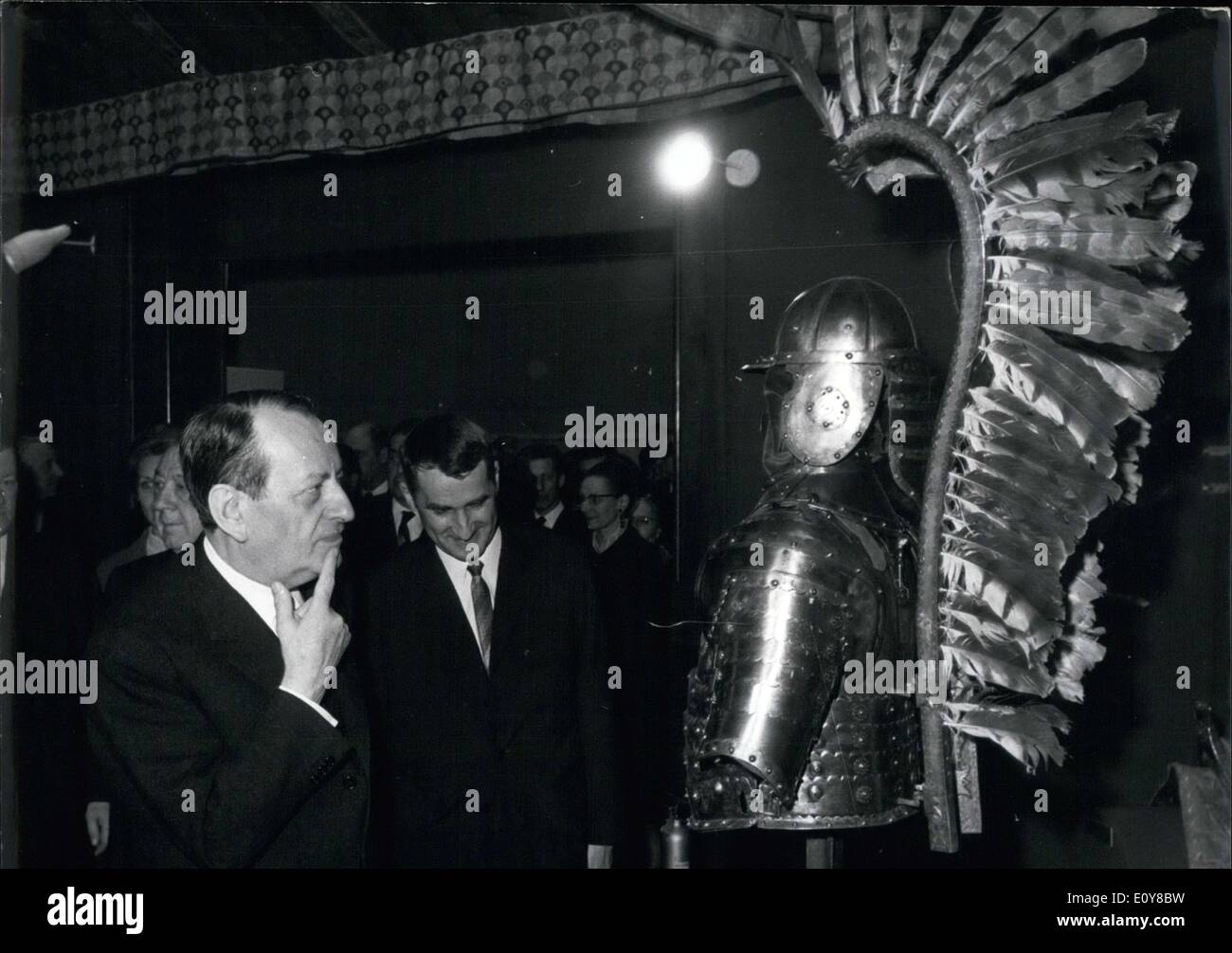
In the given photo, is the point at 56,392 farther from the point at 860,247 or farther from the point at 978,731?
the point at 978,731

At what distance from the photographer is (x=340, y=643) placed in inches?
63.2

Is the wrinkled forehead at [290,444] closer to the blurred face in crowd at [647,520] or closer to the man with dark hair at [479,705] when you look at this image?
the man with dark hair at [479,705]

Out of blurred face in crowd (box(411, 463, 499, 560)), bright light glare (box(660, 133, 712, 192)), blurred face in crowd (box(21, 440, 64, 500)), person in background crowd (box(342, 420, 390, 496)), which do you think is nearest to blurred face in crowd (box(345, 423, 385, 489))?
person in background crowd (box(342, 420, 390, 496))

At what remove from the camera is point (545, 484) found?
1.93 metres

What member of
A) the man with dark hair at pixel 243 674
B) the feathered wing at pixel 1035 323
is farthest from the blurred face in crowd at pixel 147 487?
the feathered wing at pixel 1035 323

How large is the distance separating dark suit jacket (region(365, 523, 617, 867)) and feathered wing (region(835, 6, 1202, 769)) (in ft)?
1.92

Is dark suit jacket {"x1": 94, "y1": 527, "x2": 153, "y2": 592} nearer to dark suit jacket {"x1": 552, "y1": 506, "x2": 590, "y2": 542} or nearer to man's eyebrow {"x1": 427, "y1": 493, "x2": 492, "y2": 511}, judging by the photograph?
man's eyebrow {"x1": 427, "y1": 493, "x2": 492, "y2": 511}

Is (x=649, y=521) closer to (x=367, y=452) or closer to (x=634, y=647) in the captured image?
(x=634, y=647)

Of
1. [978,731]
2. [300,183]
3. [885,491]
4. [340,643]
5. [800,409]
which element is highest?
[300,183]

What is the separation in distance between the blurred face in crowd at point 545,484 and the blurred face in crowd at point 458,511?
9 centimetres

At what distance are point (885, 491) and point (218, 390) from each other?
1068 millimetres

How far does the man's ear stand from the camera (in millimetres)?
1583

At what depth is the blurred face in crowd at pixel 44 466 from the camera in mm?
1921
